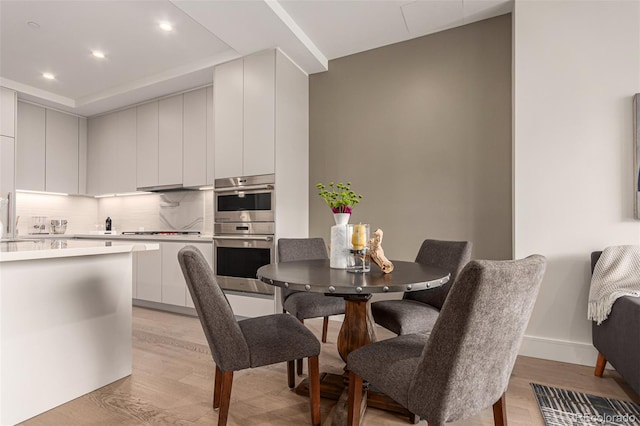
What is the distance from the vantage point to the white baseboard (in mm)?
2320

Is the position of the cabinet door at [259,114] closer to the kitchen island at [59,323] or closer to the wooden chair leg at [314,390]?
the kitchen island at [59,323]

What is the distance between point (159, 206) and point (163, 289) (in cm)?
134

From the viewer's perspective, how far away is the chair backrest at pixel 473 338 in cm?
95

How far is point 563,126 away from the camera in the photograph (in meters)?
2.38

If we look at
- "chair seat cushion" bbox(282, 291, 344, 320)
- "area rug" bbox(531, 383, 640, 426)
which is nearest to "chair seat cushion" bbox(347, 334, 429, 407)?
"chair seat cushion" bbox(282, 291, 344, 320)

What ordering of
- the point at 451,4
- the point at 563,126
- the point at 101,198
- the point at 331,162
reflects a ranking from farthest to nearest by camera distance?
the point at 101,198
the point at 331,162
the point at 451,4
the point at 563,126

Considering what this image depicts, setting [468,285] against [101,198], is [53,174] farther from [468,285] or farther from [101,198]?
[468,285]

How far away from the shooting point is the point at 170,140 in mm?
4082

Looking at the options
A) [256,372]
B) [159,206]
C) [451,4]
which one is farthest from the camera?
[159,206]

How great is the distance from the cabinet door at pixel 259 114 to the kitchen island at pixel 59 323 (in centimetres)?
142

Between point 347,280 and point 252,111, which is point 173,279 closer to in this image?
point 252,111

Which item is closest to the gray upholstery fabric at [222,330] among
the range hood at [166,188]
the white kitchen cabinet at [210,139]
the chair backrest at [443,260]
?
the chair backrest at [443,260]

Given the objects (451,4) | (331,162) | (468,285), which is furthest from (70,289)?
(451,4)

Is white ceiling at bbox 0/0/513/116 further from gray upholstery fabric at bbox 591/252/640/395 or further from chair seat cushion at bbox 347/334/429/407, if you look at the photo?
chair seat cushion at bbox 347/334/429/407
